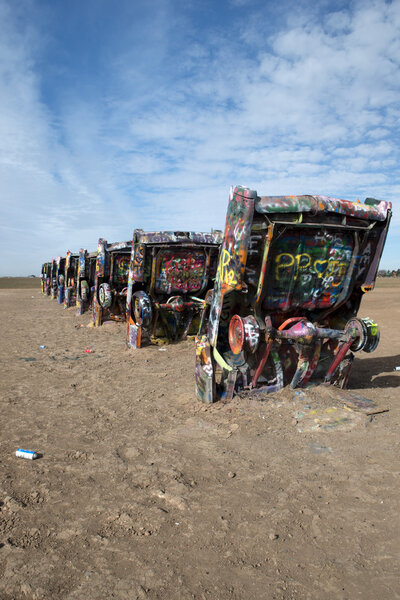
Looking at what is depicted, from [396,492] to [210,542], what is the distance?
4.76ft

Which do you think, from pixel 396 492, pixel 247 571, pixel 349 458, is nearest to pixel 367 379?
pixel 349 458

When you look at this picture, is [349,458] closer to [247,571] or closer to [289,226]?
[247,571]

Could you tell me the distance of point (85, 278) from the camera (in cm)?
1449

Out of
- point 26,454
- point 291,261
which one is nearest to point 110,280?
point 291,261

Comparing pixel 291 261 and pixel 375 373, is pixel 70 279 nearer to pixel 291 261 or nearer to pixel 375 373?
pixel 375 373

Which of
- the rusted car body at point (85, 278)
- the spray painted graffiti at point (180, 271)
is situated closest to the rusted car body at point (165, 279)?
the spray painted graffiti at point (180, 271)

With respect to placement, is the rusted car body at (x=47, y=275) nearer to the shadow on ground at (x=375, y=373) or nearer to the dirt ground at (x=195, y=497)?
the dirt ground at (x=195, y=497)

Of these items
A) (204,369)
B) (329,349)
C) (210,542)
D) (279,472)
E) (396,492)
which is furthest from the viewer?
(329,349)

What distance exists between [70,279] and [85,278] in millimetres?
5061

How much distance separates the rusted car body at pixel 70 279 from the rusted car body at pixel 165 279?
10.3m

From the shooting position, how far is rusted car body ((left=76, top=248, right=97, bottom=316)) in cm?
1409

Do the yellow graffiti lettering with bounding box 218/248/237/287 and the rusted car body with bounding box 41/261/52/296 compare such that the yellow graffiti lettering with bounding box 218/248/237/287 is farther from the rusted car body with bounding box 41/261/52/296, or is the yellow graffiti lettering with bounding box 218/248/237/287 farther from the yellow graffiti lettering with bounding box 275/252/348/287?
the rusted car body with bounding box 41/261/52/296

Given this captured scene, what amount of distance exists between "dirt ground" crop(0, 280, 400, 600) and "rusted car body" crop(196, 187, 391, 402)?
1.27 feet

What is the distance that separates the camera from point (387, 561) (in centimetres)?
219
